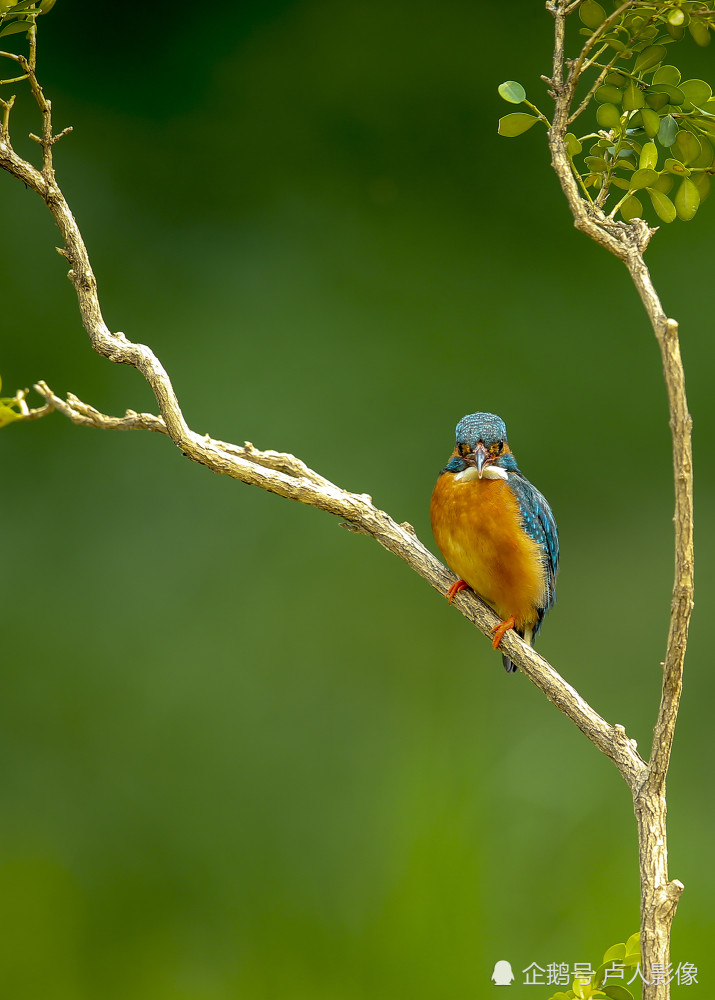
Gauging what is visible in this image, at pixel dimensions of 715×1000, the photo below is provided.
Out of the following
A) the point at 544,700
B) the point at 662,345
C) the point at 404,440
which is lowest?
the point at 662,345

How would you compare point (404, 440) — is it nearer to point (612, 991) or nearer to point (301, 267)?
point (301, 267)

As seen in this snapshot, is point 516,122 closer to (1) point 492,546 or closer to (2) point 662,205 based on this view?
(2) point 662,205

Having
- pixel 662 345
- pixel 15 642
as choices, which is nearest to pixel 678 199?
pixel 662 345

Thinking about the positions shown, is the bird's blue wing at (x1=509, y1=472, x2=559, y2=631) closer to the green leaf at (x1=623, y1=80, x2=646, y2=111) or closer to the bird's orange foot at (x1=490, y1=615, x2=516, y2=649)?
the bird's orange foot at (x1=490, y1=615, x2=516, y2=649)

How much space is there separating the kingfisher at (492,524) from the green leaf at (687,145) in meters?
0.46

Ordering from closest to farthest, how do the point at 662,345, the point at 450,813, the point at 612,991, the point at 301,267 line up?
1. the point at 662,345
2. the point at 612,991
3. the point at 450,813
4. the point at 301,267

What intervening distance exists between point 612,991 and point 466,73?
2435mm

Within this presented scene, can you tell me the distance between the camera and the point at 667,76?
114cm

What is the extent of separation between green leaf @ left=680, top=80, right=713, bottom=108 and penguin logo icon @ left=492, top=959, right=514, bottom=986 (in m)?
1.94

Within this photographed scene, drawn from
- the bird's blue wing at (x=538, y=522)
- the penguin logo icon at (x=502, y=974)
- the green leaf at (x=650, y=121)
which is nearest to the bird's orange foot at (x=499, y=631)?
the bird's blue wing at (x=538, y=522)

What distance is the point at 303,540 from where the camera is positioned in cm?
271

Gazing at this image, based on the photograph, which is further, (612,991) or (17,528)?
(17,528)

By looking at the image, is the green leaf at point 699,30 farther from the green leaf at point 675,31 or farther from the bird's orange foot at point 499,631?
the bird's orange foot at point 499,631

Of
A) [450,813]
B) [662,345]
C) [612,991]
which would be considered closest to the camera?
[662,345]
